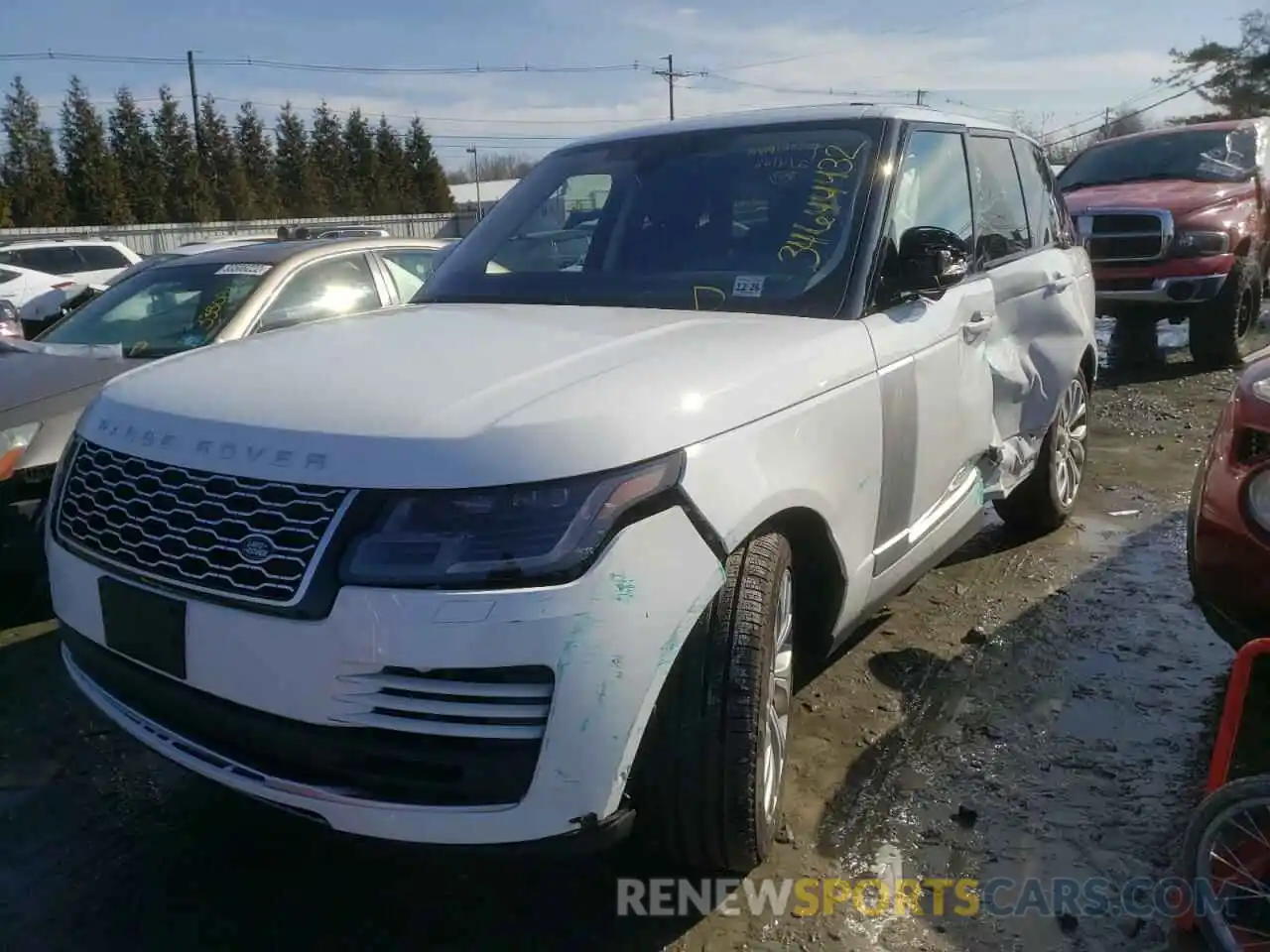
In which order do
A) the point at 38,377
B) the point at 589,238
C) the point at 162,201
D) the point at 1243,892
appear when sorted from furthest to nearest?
the point at 162,201, the point at 38,377, the point at 589,238, the point at 1243,892

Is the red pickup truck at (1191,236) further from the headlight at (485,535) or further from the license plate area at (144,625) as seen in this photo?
the license plate area at (144,625)

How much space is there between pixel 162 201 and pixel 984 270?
38179 mm

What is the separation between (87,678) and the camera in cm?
247

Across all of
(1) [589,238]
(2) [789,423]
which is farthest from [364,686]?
(1) [589,238]

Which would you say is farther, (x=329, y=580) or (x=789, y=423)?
(x=789, y=423)

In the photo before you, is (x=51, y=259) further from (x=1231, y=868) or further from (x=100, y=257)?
(x=1231, y=868)

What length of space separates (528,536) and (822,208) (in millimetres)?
1730

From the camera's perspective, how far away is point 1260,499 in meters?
2.56

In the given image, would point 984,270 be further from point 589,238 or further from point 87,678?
point 87,678

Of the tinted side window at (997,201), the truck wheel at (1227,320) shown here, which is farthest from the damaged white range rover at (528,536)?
the truck wheel at (1227,320)

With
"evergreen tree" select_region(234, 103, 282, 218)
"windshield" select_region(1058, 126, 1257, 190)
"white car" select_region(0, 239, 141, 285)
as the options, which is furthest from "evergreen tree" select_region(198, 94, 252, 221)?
"windshield" select_region(1058, 126, 1257, 190)

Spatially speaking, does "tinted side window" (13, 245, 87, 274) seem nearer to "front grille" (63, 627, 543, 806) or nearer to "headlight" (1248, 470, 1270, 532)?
"front grille" (63, 627, 543, 806)

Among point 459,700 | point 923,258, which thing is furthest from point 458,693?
point 923,258

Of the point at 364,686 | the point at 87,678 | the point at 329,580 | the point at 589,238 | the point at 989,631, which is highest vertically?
the point at 589,238
